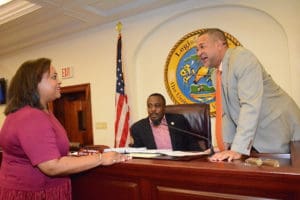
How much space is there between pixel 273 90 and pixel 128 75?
284 centimetres

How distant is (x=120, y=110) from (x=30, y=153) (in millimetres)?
2928

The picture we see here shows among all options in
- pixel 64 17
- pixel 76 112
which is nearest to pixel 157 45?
pixel 64 17

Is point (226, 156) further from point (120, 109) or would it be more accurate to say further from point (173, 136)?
point (120, 109)

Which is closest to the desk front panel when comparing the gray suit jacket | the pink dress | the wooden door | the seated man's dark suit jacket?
the pink dress

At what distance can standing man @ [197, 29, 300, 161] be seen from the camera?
1.46 meters

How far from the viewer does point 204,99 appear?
150 inches

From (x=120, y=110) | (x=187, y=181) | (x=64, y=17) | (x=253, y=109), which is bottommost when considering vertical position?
(x=187, y=181)

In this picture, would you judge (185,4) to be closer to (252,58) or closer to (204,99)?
(204,99)

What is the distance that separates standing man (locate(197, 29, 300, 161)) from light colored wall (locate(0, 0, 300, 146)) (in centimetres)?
161

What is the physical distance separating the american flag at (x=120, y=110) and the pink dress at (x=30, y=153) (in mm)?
2642

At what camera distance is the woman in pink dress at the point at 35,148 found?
1.24 m

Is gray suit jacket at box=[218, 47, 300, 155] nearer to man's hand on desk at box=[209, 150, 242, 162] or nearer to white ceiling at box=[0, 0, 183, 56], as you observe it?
man's hand on desk at box=[209, 150, 242, 162]

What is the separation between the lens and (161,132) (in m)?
3.00

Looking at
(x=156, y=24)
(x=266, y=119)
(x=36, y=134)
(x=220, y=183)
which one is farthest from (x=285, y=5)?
(x=36, y=134)
